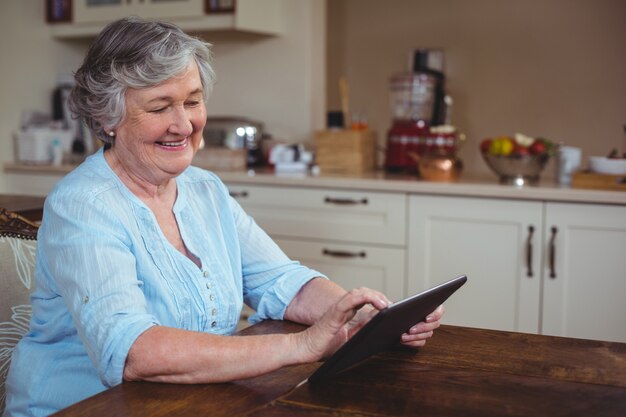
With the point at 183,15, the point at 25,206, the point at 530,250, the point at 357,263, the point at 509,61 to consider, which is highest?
the point at 183,15

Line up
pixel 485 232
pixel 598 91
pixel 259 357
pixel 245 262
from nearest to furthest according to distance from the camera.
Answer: pixel 259 357 < pixel 245 262 < pixel 485 232 < pixel 598 91

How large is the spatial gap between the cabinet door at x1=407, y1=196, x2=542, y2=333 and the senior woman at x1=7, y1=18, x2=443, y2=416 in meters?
1.48

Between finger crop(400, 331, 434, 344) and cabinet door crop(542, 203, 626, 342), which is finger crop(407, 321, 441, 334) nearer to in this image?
finger crop(400, 331, 434, 344)

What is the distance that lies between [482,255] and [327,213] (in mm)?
643

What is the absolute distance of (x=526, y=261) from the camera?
2.91 meters

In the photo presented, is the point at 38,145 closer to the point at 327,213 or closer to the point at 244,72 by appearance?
the point at 244,72

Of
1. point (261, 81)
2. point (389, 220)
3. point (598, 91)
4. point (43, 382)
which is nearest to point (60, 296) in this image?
point (43, 382)

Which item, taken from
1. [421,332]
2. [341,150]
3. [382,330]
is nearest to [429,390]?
[382,330]

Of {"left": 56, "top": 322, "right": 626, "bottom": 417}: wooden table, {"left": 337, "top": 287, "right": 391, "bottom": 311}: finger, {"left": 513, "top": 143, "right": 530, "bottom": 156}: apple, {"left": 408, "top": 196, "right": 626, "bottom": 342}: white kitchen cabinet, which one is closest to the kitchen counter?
{"left": 408, "top": 196, "right": 626, "bottom": 342}: white kitchen cabinet

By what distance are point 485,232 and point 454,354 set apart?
1730 mm

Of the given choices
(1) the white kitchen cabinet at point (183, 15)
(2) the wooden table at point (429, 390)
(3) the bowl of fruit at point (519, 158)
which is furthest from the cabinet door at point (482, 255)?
(2) the wooden table at point (429, 390)

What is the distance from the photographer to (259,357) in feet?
3.85

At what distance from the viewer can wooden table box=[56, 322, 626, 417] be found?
104 centimetres

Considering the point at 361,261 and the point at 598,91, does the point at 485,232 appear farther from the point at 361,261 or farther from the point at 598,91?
the point at 598,91
